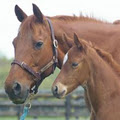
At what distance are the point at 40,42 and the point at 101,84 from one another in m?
1.04

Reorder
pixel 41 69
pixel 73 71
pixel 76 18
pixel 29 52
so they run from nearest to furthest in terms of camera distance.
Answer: pixel 73 71 → pixel 29 52 → pixel 41 69 → pixel 76 18

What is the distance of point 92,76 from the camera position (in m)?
7.55

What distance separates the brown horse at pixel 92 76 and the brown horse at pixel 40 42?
395mm

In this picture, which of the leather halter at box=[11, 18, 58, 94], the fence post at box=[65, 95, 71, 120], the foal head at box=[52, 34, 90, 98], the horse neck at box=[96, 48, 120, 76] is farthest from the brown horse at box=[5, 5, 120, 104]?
the fence post at box=[65, 95, 71, 120]

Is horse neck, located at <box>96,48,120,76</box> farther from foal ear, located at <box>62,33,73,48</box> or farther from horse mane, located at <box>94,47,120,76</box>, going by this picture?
foal ear, located at <box>62,33,73,48</box>

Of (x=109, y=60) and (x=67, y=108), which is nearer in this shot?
(x=109, y=60)

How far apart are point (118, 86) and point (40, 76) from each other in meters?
1.12

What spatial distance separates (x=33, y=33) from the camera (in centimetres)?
786

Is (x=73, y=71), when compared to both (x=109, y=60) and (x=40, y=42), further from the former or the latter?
(x=40, y=42)

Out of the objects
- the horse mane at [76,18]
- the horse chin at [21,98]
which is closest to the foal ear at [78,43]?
the horse mane at [76,18]

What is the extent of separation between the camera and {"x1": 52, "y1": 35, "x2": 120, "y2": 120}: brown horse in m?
7.47

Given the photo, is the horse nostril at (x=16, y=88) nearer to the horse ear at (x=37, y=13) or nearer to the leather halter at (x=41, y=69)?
the leather halter at (x=41, y=69)

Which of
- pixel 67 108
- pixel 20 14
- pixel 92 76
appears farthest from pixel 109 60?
pixel 67 108

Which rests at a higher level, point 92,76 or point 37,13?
point 37,13
